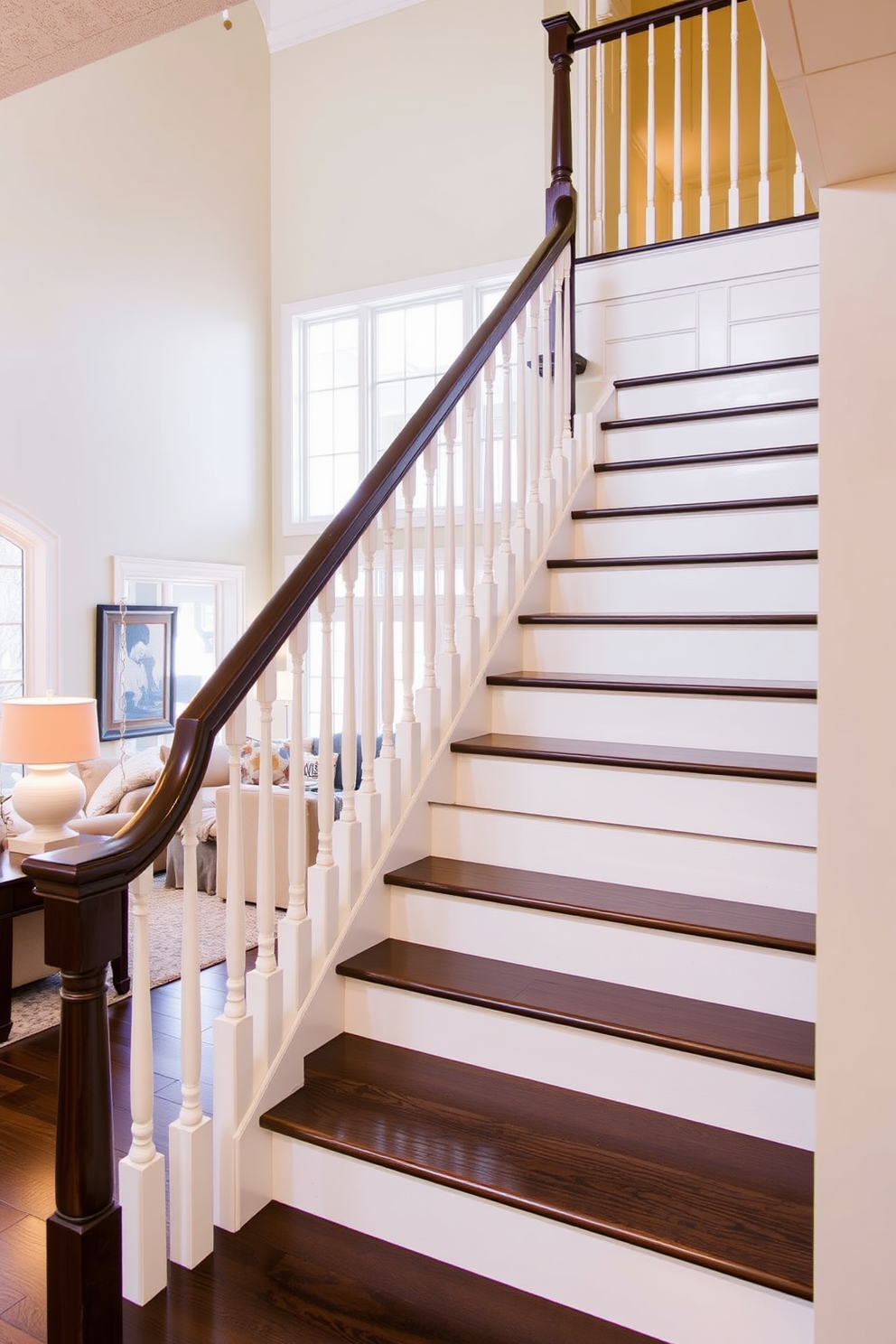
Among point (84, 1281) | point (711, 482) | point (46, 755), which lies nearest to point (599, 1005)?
point (84, 1281)

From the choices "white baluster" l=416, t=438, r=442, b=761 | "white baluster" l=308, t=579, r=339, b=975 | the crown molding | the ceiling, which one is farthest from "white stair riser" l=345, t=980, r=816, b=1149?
the crown molding

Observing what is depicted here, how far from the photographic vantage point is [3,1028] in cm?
312

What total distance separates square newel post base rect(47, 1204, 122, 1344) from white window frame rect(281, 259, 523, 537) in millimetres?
6250

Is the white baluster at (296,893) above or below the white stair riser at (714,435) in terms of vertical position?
below

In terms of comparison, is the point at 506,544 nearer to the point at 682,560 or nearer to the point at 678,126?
the point at 682,560

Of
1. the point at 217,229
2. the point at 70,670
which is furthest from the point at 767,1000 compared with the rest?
the point at 217,229

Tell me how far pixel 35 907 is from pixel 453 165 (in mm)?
5867

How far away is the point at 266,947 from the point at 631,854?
83 cm

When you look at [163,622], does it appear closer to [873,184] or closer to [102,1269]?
[102,1269]

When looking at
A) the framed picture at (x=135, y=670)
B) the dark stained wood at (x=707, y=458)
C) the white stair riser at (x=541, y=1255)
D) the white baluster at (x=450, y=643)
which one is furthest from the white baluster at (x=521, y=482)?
the framed picture at (x=135, y=670)

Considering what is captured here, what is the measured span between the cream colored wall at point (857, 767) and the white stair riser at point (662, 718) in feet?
3.10

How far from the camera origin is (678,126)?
3686 millimetres

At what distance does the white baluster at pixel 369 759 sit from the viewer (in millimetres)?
2117

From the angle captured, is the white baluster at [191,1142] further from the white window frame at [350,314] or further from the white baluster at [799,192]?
the white window frame at [350,314]
